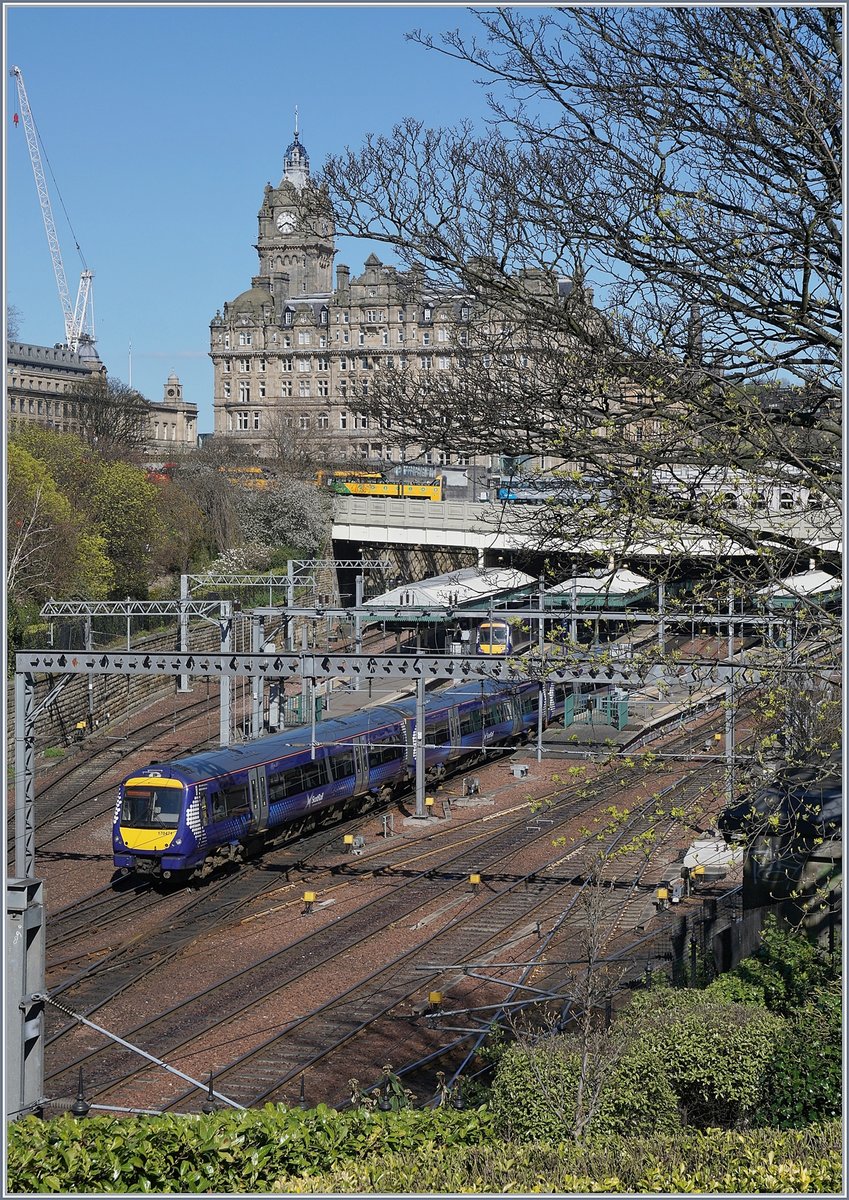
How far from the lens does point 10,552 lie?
2936 centimetres

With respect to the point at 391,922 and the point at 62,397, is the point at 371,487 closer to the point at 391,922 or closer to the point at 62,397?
the point at 62,397

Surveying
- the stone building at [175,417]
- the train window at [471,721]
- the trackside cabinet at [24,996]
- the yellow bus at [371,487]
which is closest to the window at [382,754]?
the train window at [471,721]

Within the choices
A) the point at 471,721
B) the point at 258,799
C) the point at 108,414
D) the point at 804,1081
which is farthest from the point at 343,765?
the point at 108,414

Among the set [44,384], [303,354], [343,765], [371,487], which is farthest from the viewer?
[303,354]

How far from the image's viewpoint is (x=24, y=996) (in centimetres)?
979

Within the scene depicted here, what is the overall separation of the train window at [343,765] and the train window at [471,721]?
4555 millimetres

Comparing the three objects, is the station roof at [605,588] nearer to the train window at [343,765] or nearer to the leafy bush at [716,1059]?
the leafy bush at [716,1059]

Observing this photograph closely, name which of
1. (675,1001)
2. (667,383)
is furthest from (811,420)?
(675,1001)

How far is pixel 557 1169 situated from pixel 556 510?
15.6 ft

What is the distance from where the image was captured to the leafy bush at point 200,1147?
6.79m

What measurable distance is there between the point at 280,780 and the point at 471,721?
757 centimetres

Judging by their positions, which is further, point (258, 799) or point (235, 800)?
point (258, 799)

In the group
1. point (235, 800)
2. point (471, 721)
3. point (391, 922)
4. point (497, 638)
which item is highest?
point (497, 638)

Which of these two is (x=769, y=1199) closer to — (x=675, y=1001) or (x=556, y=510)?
(x=675, y=1001)
